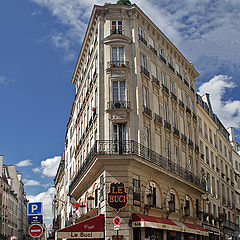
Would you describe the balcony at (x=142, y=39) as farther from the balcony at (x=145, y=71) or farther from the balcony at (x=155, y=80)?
the balcony at (x=155, y=80)

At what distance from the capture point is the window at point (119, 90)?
24.6 meters

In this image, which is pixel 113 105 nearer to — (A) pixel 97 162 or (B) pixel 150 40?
(A) pixel 97 162

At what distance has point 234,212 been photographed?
44.3m

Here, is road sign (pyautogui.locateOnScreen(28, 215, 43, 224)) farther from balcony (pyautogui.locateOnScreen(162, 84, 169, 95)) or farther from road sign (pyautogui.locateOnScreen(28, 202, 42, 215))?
balcony (pyautogui.locateOnScreen(162, 84, 169, 95))

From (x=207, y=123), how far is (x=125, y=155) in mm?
19386

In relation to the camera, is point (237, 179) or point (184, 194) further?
point (237, 179)

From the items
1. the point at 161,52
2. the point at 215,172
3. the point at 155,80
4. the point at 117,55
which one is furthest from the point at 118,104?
the point at 215,172

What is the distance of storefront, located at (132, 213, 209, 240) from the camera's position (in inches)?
834

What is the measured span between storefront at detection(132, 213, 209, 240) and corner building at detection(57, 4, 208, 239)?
5cm

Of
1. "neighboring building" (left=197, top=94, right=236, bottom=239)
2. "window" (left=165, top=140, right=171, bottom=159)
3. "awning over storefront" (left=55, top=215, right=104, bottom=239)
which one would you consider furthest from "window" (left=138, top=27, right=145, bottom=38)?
"awning over storefront" (left=55, top=215, right=104, bottom=239)

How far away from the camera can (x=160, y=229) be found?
78.8 feet

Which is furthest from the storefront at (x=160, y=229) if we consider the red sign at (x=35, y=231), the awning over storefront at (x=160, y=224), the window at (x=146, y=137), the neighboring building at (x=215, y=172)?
the red sign at (x=35, y=231)

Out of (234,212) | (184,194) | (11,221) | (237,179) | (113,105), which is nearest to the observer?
(113,105)

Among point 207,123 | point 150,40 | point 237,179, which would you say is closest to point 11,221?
point 237,179
